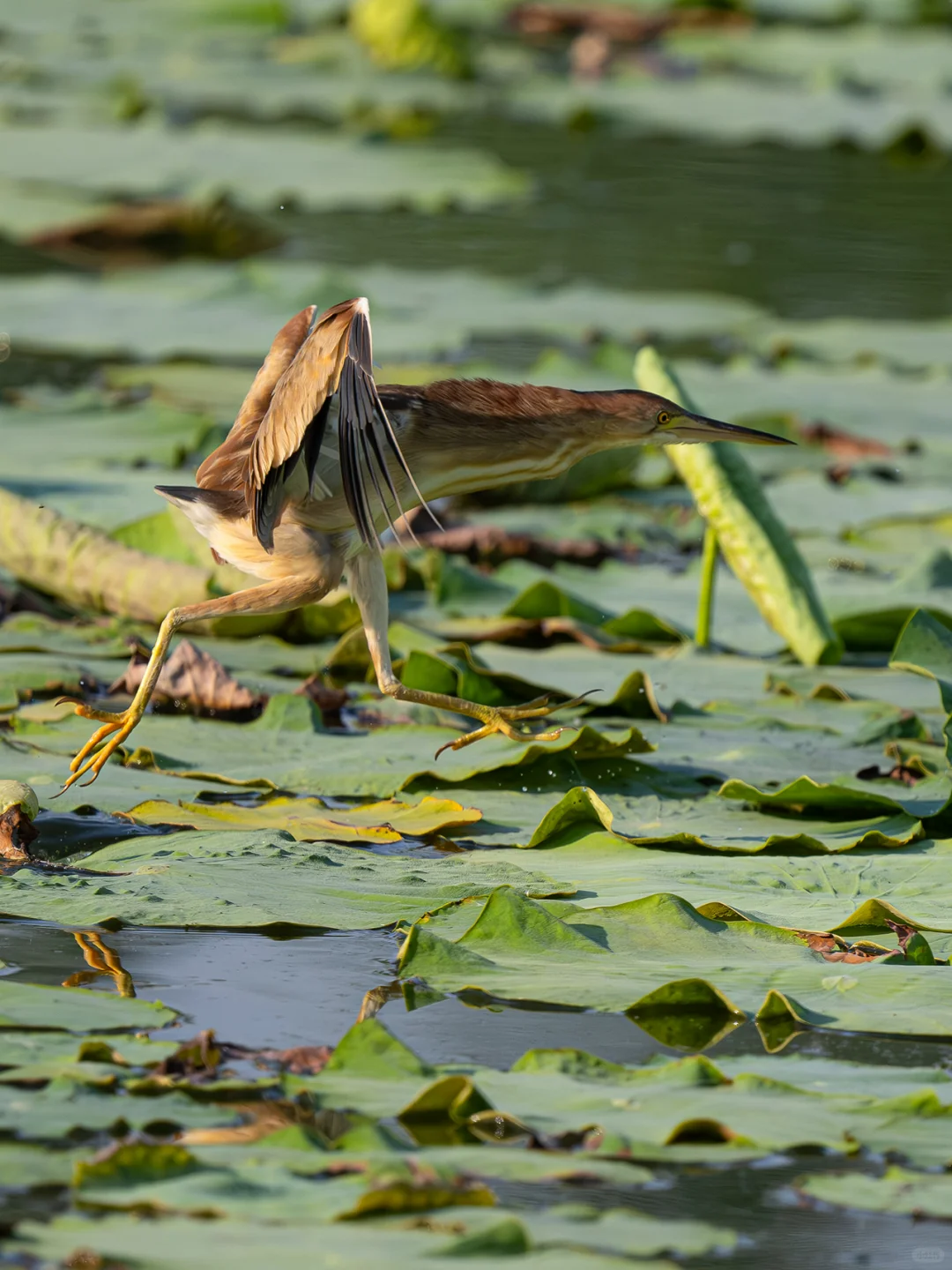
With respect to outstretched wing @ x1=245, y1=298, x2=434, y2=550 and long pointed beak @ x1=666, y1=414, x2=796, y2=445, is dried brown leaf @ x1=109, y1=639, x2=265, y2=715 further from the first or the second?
long pointed beak @ x1=666, y1=414, x2=796, y2=445

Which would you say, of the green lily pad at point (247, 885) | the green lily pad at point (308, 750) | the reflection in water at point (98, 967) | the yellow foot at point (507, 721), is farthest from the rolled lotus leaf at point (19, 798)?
the yellow foot at point (507, 721)

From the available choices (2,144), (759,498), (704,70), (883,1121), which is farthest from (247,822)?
(704,70)

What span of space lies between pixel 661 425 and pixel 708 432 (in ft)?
0.31

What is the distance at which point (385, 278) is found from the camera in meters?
8.19

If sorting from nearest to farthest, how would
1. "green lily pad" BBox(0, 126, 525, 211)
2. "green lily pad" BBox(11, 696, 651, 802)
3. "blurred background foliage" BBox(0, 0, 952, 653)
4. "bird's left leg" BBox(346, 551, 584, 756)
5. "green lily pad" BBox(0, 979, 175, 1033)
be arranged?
"green lily pad" BBox(0, 979, 175, 1033) < "bird's left leg" BBox(346, 551, 584, 756) < "green lily pad" BBox(11, 696, 651, 802) < "blurred background foliage" BBox(0, 0, 952, 653) < "green lily pad" BBox(0, 126, 525, 211)

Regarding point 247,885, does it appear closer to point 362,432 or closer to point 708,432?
point 362,432

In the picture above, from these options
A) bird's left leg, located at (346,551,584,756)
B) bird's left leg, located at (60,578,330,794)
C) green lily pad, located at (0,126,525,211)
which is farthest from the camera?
green lily pad, located at (0,126,525,211)

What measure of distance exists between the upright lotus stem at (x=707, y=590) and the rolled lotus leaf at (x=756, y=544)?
0.03 metres

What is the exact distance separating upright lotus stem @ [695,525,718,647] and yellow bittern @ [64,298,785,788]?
0.81 m

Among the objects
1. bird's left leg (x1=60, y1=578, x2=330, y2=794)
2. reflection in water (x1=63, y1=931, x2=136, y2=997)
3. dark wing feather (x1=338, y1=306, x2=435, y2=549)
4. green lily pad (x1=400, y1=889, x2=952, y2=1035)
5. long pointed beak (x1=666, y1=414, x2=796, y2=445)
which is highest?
dark wing feather (x1=338, y1=306, x2=435, y2=549)

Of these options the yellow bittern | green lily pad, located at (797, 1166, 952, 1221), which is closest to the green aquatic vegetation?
green lily pad, located at (797, 1166, 952, 1221)

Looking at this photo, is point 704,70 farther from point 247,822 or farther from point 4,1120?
point 4,1120

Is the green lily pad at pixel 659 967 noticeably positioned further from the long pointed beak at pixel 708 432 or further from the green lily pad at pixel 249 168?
the green lily pad at pixel 249 168

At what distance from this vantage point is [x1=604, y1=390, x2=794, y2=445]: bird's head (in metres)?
3.26
